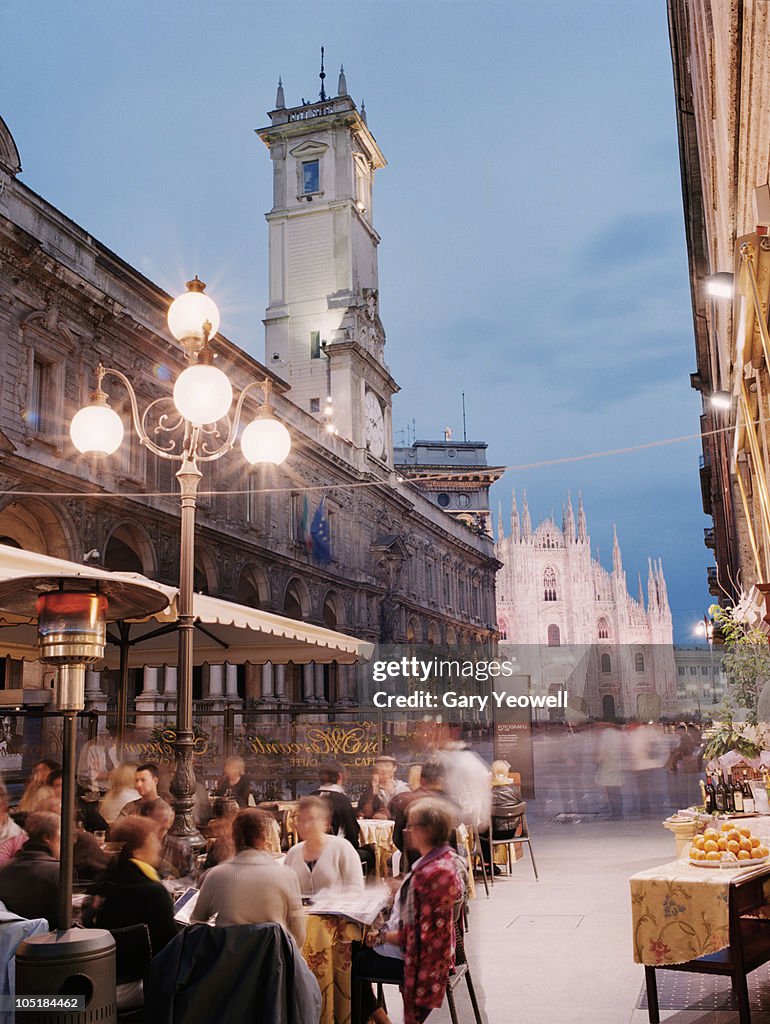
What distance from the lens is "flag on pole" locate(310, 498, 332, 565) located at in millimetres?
32281

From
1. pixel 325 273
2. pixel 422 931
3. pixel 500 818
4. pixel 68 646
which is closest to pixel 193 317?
pixel 68 646

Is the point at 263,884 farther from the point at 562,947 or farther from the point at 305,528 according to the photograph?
the point at 305,528

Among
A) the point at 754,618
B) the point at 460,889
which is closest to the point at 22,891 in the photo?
the point at 460,889

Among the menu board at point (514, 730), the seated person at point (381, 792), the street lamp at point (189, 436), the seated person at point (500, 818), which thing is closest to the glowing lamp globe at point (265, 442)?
the street lamp at point (189, 436)

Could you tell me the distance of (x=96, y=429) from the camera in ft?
23.0

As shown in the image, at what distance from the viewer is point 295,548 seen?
3094 centimetres

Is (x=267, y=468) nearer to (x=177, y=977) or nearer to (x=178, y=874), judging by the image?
(x=178, y=874)

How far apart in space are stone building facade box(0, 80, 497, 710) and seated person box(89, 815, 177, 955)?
14339 mm

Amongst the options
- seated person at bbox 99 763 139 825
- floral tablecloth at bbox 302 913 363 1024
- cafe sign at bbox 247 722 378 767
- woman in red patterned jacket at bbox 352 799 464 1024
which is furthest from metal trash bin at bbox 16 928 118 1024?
cafe sign at bbox 247 722 378 767

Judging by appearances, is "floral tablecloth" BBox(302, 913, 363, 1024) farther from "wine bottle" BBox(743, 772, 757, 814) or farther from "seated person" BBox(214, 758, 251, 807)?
"seated person" BBox(214, 758, 251, 807)

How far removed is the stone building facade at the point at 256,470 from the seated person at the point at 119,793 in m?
10.1

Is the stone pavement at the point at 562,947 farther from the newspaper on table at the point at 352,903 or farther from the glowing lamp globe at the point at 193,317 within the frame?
the glowing lamp globe at the point at 193,317

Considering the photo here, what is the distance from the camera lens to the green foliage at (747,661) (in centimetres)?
876

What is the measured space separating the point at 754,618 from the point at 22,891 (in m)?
→ 6.34
